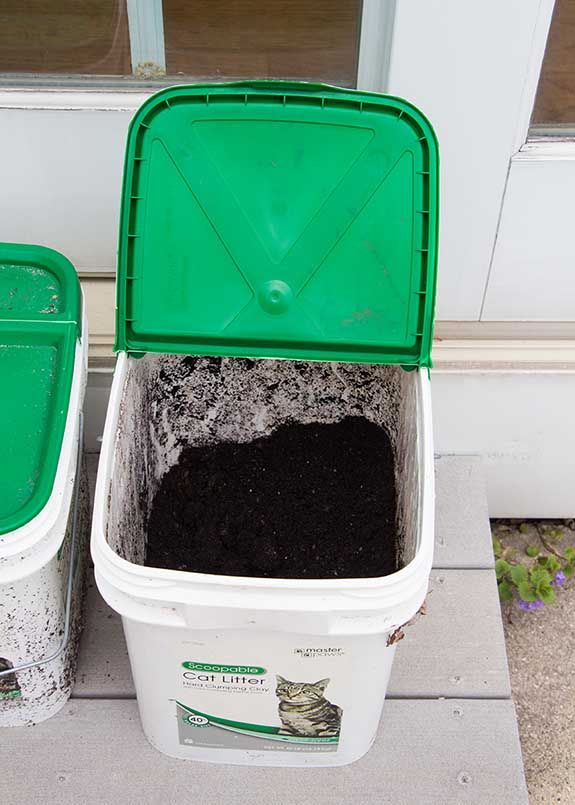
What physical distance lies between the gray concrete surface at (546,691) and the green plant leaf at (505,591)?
2 centimetres

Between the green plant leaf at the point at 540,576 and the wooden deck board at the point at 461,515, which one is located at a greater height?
the wooden deck board at the point at 461,515

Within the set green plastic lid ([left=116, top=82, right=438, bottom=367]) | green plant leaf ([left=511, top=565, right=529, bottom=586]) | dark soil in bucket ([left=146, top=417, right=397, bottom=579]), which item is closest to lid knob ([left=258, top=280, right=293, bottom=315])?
green plastic lid ([left=116, top=82, right=438, bottom=367])

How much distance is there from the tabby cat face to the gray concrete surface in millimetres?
537

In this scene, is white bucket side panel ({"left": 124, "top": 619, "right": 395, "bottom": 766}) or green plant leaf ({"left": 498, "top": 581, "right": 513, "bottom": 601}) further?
green plant leaf ({"left": 498, "top": 581, "right": 513, "bottom": 601})

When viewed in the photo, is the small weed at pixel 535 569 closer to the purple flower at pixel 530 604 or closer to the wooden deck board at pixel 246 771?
the purple flower at pixel 530 604

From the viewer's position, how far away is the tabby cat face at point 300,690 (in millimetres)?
1049

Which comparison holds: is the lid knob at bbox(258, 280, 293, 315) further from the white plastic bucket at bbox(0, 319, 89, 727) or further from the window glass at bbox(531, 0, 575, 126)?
the window glass at bbox(531, 0, 575, 126)

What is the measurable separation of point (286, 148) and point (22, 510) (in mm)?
578

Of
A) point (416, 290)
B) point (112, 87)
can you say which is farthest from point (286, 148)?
point (112, 87)

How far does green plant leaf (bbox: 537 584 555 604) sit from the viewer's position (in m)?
1.55

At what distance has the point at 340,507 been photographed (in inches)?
53.0

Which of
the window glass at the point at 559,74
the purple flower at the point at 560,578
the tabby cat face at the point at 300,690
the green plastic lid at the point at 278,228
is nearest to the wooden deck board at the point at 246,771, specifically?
the tabby cat face at the point at 300,690

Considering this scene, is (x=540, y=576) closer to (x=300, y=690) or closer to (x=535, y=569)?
(x=535, y=569)

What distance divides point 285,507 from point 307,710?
1.14ft
